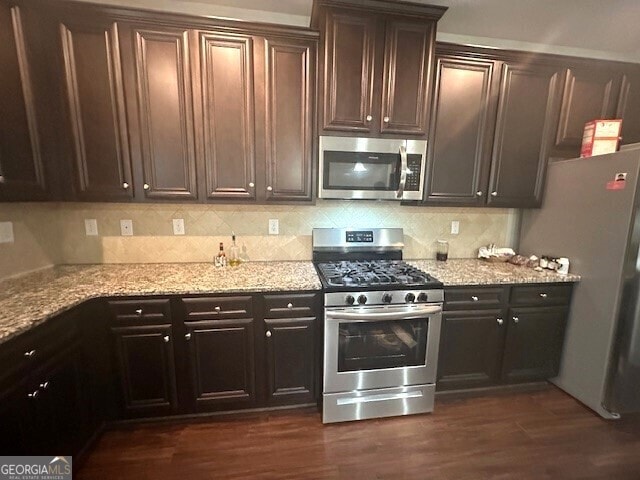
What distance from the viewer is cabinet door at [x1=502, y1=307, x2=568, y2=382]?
2141 millimetres

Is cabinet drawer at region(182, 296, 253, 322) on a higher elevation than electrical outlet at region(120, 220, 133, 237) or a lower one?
lower

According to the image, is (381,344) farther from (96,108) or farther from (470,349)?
(96,108)

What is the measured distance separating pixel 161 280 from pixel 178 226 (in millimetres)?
560

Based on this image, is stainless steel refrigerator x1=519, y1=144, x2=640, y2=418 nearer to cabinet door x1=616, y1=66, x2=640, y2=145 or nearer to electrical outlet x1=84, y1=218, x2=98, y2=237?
cabinet door x1=616, y1=66, x2=640, y2=145

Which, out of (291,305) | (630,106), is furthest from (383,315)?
(630,106)

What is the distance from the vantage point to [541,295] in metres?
2.13

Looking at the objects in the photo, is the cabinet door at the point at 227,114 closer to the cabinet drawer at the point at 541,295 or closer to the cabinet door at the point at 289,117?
the cabinet door at the point at 289,117

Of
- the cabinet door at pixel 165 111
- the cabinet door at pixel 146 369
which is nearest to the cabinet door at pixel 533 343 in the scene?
the cabinet door at pixel 146 369

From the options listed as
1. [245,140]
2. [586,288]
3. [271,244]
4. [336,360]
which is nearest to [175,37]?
[245,140]

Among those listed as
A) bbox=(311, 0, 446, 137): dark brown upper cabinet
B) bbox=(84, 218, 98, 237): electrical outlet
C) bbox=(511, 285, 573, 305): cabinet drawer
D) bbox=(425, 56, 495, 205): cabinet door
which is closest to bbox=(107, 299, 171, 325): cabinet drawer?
bbox=(84, 218, 98, 237): electrical outlet

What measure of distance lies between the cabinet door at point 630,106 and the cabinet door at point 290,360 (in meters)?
2.96

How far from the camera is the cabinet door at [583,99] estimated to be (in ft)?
7.21

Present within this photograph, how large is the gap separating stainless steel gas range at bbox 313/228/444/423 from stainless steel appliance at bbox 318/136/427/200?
1.96ft

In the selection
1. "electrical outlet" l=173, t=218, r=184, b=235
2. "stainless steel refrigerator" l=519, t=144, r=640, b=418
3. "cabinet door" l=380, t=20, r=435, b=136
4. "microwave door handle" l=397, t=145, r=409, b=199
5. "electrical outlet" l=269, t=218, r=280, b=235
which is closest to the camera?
"stainless steel refrigerator" l=519, t=144, r=640, b=418
